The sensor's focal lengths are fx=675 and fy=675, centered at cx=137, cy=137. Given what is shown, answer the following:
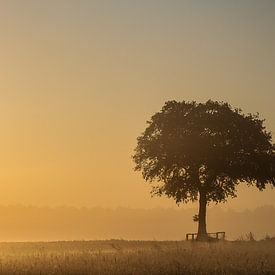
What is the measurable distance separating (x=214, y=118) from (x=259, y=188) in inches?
402

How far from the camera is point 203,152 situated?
7875 centimetres

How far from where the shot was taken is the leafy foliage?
259 ft

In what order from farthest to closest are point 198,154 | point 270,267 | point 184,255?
point 198,154, point 184,255, point 270,267

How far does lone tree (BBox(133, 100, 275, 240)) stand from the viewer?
79.0 metres

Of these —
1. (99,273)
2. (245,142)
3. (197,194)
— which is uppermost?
(245,142)

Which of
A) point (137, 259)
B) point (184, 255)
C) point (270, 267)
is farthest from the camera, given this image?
point (184, 255)

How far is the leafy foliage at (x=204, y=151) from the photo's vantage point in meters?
79.1

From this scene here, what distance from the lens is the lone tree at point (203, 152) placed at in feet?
259

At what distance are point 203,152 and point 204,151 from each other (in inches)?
6.5

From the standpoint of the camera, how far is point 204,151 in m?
78.8

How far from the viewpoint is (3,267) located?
32.8 metres

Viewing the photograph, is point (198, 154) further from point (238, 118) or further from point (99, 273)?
point (99, 273)

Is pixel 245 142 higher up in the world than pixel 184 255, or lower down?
higher up

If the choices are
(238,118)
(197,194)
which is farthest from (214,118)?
(197,194)
